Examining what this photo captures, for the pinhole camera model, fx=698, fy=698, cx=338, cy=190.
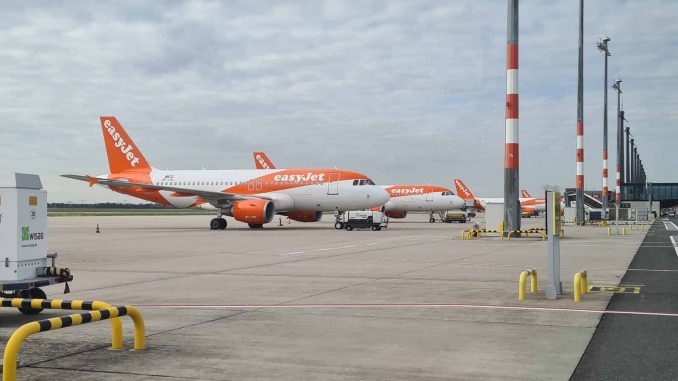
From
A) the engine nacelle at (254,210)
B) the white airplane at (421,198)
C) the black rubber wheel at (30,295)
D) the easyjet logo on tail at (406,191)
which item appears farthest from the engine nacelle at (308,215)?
the black rubber wheel at (30,295)

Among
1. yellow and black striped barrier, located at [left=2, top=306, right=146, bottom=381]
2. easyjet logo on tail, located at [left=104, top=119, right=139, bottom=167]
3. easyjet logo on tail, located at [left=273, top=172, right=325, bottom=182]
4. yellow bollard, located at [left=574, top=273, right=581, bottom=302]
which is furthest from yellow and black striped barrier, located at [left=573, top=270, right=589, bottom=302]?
easyjet logo on tail, located at [left=104, top=119, right=139, bottom=167]

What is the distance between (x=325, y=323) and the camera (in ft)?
35.7

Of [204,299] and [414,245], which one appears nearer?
[204,299]

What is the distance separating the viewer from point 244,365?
8.07 metres

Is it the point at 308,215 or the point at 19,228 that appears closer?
the point at 19,228

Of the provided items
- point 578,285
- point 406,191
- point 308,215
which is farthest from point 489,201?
point 578,285

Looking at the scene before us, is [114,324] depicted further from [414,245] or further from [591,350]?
[414,245]

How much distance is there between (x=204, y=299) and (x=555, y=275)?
6.93 meters

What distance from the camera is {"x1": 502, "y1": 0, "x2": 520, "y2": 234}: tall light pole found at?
35.3 meters

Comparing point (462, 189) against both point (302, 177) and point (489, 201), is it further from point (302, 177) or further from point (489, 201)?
point (302, 177)

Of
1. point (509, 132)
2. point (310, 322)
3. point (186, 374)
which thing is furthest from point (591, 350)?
point (509, 132)

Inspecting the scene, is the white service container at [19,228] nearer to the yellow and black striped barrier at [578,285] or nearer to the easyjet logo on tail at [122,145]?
the yellow and black striped barrier at [578,285]

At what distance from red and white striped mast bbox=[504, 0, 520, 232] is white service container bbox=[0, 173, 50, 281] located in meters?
27.6

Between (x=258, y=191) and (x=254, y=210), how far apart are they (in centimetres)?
391
